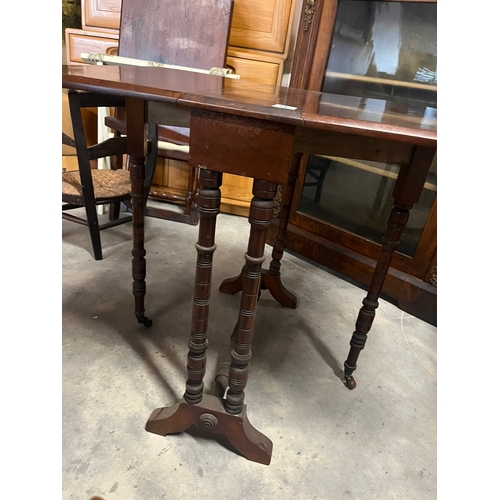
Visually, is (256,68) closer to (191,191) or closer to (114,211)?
(191,191)

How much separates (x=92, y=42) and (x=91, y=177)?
1.03 meters

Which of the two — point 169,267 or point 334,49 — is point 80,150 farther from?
point 334,49

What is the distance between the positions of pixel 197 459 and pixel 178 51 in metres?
1.91

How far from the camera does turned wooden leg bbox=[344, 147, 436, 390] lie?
0.99 metres

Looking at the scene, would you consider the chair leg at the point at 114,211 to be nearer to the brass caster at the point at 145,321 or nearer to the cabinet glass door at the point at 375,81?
the brass caster at the point at 145,321

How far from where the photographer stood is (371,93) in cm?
179

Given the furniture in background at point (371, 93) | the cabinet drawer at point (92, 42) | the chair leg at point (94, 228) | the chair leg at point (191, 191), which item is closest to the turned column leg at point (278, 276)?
the furniture in background at point (371, 93)

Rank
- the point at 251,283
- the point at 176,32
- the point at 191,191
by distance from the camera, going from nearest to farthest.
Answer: the point at 251,283
the point at 176,32
the point at 191,191

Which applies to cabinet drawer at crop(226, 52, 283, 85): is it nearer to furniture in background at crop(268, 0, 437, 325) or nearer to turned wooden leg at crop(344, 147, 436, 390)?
furniture in background at crop(268, 0, 437, 325)

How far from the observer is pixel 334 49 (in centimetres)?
178

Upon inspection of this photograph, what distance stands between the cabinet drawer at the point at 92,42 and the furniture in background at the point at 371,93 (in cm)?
113

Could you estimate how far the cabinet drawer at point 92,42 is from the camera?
2191mm

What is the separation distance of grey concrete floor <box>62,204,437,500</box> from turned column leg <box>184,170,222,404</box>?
0.66 feet

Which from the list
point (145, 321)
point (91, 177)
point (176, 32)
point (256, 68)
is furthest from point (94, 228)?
point (256, 68)
